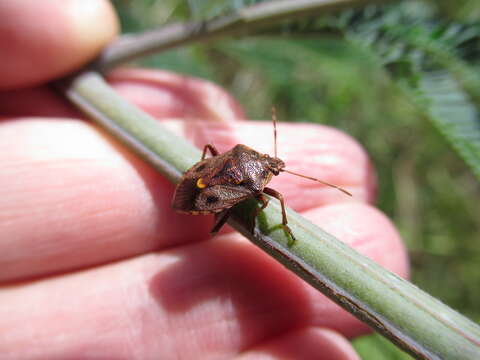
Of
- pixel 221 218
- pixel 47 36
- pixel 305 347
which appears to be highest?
pixel 47 36

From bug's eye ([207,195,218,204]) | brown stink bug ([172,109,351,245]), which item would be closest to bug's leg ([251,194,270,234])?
brown stink bug ([172,109,351,245])

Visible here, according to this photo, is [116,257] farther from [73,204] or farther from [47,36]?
[47,36]

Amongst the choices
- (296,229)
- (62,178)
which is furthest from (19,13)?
(296,229)

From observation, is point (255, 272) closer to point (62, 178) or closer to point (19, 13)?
point (62, 178)

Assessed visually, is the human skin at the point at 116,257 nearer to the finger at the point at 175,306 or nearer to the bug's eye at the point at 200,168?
the finger at the point at 175,306

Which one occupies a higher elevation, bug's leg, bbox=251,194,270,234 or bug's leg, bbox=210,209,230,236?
bug's leg, bbox=251,194,270,234

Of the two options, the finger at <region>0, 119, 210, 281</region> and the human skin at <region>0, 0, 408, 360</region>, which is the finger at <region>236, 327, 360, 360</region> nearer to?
the human skin at <region>0, 0, 408, 360</region>

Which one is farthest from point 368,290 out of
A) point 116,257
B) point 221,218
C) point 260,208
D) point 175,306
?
point 116,257
